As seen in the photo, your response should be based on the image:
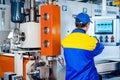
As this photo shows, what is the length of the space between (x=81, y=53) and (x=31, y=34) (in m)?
1.29

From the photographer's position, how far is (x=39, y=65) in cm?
345

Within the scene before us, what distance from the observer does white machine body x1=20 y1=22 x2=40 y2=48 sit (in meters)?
3.49

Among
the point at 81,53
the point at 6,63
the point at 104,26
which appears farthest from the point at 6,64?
the point at 81,53

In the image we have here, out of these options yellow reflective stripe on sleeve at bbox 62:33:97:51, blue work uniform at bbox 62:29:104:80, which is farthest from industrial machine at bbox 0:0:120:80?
yellow reflective stripe on sleeve at bbox 62:33:97:51

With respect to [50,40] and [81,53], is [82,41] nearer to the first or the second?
[81,53]

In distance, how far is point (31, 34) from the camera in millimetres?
3500

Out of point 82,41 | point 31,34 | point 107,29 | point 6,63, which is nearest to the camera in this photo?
point 82,41

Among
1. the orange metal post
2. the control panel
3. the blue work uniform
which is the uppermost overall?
the control panel

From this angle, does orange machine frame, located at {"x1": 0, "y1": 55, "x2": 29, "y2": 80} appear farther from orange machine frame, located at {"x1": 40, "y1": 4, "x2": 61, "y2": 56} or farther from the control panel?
the control panel

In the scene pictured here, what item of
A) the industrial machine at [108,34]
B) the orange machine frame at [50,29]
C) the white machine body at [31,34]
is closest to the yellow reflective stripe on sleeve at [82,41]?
the industrial machine at [108,34]

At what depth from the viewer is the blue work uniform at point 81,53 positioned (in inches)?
95.2

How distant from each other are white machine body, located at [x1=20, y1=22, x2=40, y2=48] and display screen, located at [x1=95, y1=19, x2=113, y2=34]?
3.04ft

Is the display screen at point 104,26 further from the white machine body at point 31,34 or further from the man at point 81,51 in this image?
the white machine body at point 31,34

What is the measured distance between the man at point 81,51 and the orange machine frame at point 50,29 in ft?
2.20
